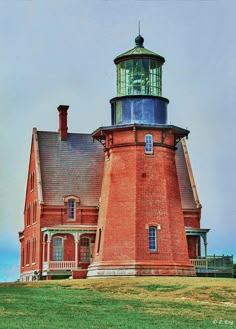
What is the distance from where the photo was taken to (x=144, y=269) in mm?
45781

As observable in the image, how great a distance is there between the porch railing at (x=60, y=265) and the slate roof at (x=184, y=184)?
28.3 feet

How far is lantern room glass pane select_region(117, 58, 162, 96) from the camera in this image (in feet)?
Result: 156

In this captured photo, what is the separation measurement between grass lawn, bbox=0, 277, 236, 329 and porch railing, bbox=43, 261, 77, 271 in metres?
8.45

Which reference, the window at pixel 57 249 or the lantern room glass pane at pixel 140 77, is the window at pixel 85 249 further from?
the lantern room glass pane at pixel 140 77

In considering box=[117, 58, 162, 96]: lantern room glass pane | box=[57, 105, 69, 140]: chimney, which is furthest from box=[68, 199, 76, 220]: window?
box=[117, 58, 162, 96]: lantern room glass pane

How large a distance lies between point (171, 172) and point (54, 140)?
11491 millimetres

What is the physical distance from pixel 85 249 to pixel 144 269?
7916 mm

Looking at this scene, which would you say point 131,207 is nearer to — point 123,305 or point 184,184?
point 184,184

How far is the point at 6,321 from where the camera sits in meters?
23.0

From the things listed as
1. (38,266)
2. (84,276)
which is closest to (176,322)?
(84,276)

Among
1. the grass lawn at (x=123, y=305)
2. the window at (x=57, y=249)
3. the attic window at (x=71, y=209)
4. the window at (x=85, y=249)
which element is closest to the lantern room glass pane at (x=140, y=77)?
the attic window at (x=71, y=209)

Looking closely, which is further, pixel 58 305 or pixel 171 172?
pixel 171 172

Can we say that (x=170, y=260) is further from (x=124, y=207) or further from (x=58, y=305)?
(x=58, y=305)

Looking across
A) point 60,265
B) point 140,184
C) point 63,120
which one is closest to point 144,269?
point 140,184
